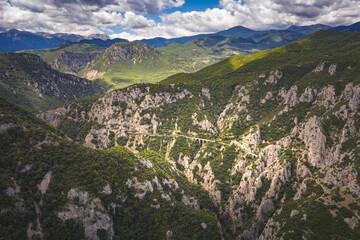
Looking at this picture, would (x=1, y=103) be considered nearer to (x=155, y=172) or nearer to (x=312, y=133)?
(x=155, y=172)

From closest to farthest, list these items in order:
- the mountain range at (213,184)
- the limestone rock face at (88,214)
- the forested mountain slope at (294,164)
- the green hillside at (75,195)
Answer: the green hillside at (75,195) < the mountain range at (213,184) < the limestone rock face at (88,214) < the forested mountain slope at (294,164)

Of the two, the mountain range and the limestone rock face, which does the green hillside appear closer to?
the limestone rock face

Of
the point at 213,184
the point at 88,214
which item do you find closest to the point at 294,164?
the point at 213,184

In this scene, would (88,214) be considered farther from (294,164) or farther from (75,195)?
(294,164)

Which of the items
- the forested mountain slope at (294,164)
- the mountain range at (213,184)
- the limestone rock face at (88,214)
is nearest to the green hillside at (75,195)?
the limestone rock face at (88,214)

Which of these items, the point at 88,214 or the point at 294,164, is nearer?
the point at 88,214

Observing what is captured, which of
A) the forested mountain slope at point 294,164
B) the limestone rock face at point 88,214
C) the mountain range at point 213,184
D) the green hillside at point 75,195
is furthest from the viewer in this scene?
the forested mountain slope at point 294,164

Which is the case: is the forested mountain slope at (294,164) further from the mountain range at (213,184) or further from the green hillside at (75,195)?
the green hillside at (75,195)

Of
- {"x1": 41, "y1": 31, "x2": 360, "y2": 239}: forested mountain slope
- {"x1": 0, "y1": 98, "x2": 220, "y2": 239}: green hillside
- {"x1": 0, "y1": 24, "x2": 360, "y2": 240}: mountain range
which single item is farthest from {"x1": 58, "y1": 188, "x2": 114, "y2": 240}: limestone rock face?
{"x1": 41, "y1": 31, "x2": 360, "y2": 239}: forested mountain slope

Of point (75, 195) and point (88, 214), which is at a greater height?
point (75, 195)

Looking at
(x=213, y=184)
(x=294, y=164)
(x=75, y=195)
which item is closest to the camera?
(x=75, y=195)

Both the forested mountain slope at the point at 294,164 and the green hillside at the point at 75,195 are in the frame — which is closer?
the green hillside at the point at 75,195

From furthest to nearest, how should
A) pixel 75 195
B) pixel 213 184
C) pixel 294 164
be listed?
1. pixel 213 184
2. pixel 294 164
3. pixel 75 195
